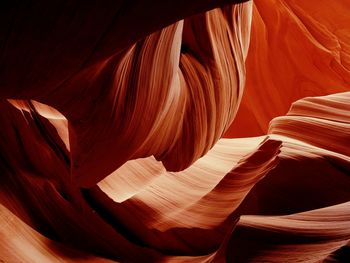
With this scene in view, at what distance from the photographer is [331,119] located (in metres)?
3.59

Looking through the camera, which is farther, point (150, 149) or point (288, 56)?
point (288, 56)

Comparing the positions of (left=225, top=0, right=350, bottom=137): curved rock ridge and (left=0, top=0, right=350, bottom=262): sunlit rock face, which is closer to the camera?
(left=0, top=0, right=350, bottom=262): sunlit rock face

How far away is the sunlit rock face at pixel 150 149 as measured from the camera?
1508 mm

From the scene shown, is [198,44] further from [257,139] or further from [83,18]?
[257,139]

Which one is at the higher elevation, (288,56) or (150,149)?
(288,56)

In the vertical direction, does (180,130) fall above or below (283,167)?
above

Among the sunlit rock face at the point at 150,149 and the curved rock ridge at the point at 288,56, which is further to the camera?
the curved rock ridge at the point at 288,56

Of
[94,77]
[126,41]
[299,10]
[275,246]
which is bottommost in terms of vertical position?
[275,246]

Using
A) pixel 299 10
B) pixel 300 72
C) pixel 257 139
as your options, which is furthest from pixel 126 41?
pixel 299 10

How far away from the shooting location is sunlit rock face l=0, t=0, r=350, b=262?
59.4 inches

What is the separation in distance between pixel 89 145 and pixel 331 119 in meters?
2.17

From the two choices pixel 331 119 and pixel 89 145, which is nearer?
pixel 89 145

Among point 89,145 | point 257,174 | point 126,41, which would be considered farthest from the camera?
point 257,174

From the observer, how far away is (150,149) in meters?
2.79
